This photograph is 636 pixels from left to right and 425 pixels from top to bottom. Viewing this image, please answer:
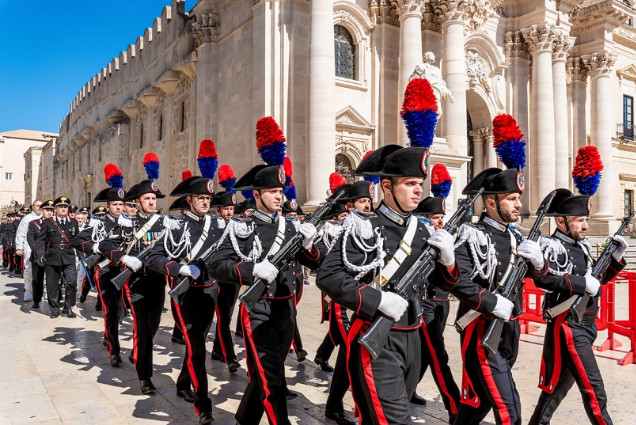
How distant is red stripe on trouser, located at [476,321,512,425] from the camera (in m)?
3.52

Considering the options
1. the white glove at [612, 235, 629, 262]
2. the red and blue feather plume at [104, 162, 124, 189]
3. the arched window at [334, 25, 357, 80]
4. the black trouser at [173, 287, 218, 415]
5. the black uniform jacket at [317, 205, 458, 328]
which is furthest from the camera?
the arched window at [334, 25, 357, 80]

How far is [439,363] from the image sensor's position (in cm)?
479

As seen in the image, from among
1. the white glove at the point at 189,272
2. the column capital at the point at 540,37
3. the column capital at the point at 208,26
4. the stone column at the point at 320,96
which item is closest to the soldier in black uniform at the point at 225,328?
the white glove at the point at 189,272

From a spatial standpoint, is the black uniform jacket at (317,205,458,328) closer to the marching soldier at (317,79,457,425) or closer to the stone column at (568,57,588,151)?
the marching soldier at (317,79,457,425)

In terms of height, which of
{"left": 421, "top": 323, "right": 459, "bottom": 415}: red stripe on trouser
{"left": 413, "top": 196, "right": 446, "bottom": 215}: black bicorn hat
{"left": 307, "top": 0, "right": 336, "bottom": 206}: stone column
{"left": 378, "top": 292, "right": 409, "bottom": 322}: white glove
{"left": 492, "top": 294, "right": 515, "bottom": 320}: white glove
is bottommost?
{"left": 421, "top": 323, "right": 459, "bottom": 415}: red stripe on trouser

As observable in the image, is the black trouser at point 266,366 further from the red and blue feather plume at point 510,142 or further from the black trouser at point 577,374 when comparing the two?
the red and blue feather plume at point 510,142

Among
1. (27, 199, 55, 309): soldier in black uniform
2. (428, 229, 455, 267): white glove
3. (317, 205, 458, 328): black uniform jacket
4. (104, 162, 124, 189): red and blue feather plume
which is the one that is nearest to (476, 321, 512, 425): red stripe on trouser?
(317, 205, 458, 328): black uniform jacket

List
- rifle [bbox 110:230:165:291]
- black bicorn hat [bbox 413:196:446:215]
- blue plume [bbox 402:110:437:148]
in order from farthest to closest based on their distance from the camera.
Answer: 1. black bicorn hat [bbox 413:196:446:215]
2. rifle [bbox 110:230:165:291]
3. blue plume [bbox 402:110:437:148]

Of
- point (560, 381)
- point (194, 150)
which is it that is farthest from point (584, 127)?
point (560, 381)

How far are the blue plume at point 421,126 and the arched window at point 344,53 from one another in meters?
16.6

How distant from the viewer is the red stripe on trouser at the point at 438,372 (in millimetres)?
4652

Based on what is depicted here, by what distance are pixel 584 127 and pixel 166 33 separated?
70.6 feet

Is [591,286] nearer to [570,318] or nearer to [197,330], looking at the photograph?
[570,318]

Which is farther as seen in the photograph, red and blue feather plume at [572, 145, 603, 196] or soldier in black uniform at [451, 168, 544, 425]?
red and blue feather plume at [572, 145, 603, 196]
